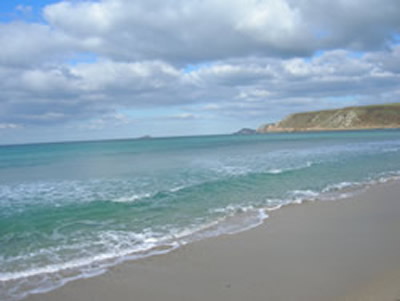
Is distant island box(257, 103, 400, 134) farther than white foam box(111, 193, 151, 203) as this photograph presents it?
Yes

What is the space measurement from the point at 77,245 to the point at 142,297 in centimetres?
380

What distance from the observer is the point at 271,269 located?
21.0 feet

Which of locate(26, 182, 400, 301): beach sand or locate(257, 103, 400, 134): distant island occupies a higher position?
locate(257, 103, 400, 134): distant island

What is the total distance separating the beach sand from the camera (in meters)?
5.45

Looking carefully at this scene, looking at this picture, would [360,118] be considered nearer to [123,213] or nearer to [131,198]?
[131,198]

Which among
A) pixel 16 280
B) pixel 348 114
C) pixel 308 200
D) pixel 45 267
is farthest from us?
pixel 348 114

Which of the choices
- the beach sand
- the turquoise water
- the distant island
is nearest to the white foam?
the turquoise water

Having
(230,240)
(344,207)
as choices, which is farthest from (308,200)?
(230,240)

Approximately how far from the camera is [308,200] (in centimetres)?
1305

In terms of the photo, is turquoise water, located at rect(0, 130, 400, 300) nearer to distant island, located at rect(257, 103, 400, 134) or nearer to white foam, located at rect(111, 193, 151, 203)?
white foam, located at rect(111, 193, 151, 203)

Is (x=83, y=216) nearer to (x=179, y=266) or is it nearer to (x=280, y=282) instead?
(x=179, y=266)

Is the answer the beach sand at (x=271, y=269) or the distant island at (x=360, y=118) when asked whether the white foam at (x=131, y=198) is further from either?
the distant island at (x=360, y=118)

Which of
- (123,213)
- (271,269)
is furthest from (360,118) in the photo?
(271,269)

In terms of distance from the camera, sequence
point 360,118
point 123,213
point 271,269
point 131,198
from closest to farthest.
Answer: point 271,269 < point 123,213 < point 131,198 < point 360,118
